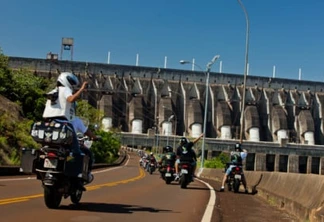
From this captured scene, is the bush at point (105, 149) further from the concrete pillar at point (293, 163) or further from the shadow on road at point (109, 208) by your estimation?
the shadow on road at point (109, 208)

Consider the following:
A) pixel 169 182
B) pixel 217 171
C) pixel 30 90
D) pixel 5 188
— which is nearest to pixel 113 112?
pixel 30 90

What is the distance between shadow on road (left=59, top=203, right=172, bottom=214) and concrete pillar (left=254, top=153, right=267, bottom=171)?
77.9 m

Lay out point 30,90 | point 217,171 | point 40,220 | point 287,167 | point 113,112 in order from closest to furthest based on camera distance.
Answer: point 40,220, point 217,171, point 30,90, point 287,167, point 113,112

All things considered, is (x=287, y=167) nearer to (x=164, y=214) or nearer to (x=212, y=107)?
(x=212, y=107)

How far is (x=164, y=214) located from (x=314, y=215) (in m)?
3.00

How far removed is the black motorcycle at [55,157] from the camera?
8.07 m

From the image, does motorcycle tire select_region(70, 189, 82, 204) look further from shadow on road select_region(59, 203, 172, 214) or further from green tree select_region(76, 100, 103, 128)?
green tree select_region(76, 100, 103, 128)

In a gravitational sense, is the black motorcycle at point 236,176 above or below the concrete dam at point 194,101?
below

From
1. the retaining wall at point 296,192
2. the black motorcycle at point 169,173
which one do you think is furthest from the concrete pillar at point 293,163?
the retaining wall at point 296,192

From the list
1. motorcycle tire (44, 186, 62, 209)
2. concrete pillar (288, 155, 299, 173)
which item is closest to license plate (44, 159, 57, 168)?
motorcycle tire (44, 186, 62, 209)

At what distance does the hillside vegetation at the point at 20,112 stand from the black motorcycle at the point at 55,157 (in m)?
2.87

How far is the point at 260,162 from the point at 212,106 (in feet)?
75.2

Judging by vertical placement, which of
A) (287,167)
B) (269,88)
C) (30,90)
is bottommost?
(287,167)

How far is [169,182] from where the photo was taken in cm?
2159
